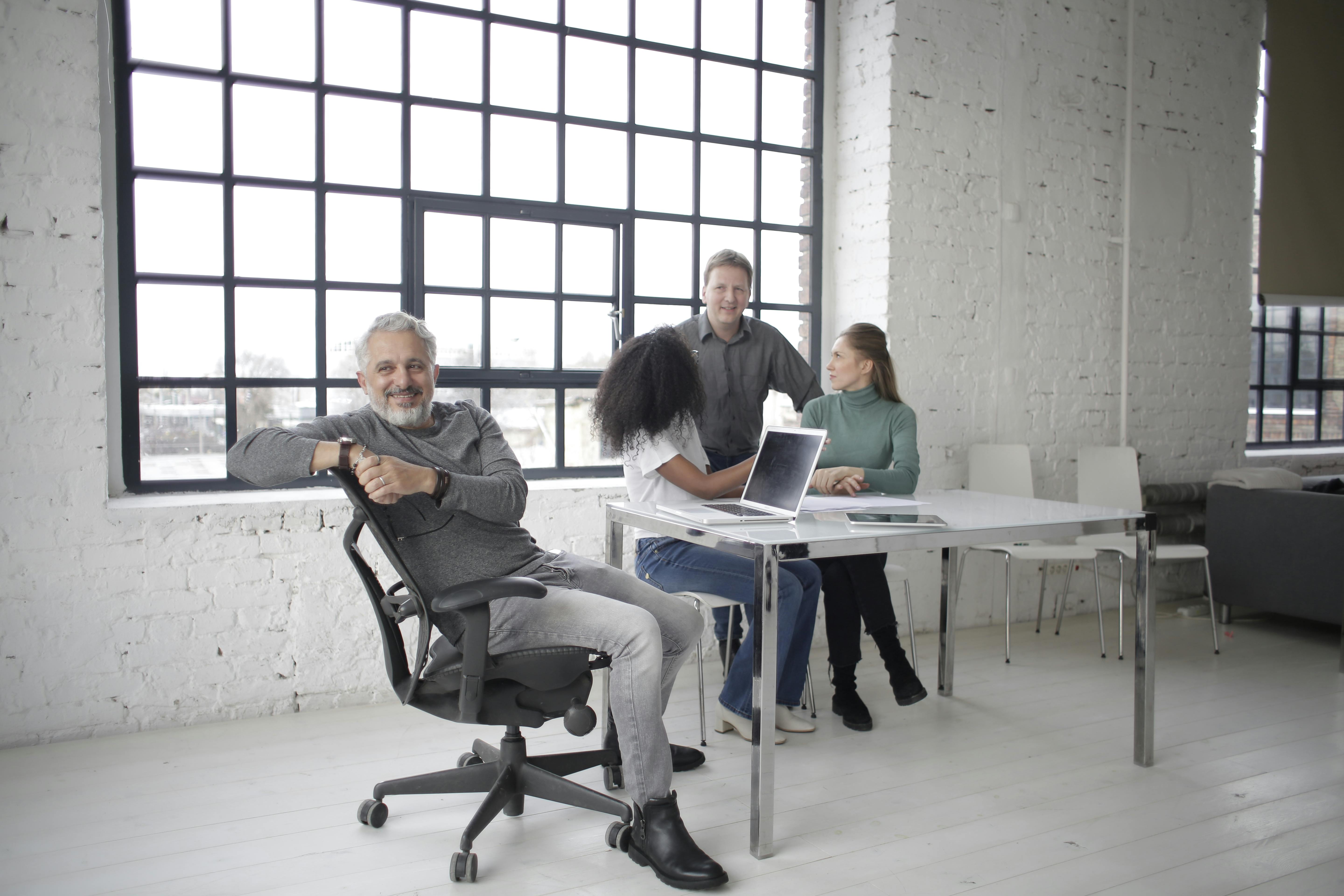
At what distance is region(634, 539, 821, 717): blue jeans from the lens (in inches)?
118

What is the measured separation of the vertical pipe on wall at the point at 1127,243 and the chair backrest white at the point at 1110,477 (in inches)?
14.8

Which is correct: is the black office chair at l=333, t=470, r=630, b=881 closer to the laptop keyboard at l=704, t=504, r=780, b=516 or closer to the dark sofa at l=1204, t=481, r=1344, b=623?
the laptop keyboard at l=704, t=504, r=780, b=516

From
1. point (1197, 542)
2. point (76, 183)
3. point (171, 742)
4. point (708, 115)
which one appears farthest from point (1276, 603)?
point (76, 183)

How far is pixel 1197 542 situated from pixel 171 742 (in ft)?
17.0

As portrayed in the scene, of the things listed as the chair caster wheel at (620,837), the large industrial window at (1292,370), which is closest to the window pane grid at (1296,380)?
the large industrial window at (1292,370)

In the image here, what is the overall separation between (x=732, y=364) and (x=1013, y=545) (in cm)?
187

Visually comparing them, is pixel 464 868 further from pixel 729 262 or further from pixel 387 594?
pixel 729 262

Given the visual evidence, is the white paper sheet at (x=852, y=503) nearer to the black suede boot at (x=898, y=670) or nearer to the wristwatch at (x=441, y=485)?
the black suede boot at (x=898, y=670)

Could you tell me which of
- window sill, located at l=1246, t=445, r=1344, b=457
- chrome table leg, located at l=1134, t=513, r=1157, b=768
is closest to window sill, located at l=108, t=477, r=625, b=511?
chrome table leg, located at l=1134, t=513, r=1157, b=768

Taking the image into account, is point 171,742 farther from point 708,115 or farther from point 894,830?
point 708,115

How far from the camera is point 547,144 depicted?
4023 millimetres

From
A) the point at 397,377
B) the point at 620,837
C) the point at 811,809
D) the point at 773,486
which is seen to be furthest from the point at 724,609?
the point at 397,377

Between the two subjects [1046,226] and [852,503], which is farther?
[1046,226]

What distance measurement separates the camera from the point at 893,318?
4.53 metres
